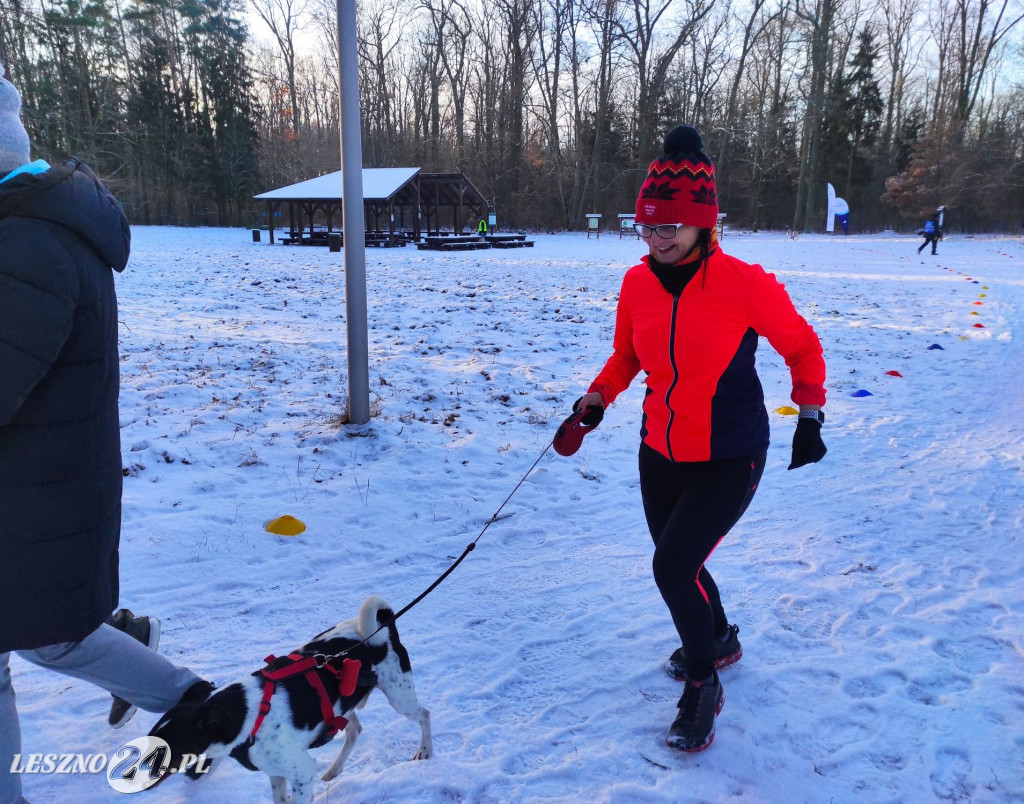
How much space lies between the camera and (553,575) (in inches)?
150

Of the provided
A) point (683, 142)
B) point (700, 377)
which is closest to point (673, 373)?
point (700, 377)

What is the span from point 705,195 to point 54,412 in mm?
2122

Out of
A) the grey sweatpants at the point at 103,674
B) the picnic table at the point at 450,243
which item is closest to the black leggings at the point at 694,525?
the grey sweatpants at the point at 103,674

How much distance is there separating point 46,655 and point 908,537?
4.31 metres

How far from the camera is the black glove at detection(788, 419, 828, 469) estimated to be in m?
2.49

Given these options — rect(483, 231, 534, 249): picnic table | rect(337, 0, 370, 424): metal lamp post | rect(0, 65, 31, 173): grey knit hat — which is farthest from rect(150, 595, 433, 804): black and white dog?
rect(483, 231, 534, 249): picnic table

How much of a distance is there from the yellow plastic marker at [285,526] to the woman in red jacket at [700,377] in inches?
93.4

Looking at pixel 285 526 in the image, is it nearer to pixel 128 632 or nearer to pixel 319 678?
pixel 128 632

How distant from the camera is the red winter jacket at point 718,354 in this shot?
2451 millimetres

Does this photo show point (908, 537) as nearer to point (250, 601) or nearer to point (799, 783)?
point (799, 783)

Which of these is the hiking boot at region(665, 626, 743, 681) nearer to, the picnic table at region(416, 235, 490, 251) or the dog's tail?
the dog's tail

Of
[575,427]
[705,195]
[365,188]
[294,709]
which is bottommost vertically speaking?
[294,709]

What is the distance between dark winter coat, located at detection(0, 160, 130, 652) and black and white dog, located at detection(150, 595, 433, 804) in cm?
41

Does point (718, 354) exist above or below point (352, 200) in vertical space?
below
